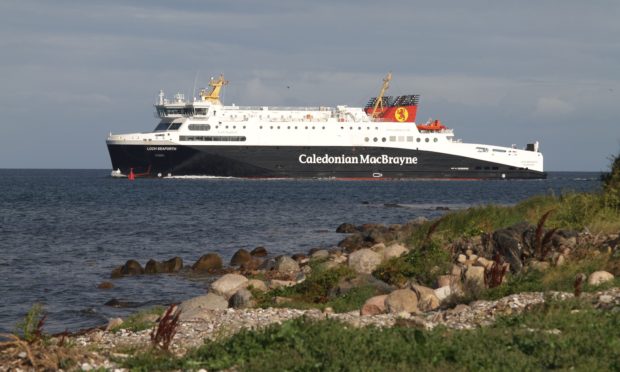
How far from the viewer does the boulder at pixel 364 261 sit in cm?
1630

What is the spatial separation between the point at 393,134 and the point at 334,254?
2207 inches

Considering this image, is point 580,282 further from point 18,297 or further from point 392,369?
point 18,297

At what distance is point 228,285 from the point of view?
1576cm

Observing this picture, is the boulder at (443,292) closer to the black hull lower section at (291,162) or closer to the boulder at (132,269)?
the boulder at (132,269)

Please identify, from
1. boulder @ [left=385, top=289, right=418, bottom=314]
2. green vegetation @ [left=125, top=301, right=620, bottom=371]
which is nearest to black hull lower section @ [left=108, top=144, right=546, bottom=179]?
boulder @ [left=385, top=289, right=418, bottom=314]

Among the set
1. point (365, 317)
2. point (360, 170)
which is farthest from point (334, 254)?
point (360, 170)

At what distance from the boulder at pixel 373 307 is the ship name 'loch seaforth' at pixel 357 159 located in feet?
209

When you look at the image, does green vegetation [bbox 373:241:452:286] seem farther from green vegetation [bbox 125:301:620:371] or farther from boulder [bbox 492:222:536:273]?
green vegetation [bbox 125:301:620:371]

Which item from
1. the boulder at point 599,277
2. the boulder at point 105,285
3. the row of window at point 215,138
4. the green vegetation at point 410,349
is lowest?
the boulder at point 105,285

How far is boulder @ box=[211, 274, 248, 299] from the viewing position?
15.6 meters

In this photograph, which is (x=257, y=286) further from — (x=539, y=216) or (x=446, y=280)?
(x=539, y=216)

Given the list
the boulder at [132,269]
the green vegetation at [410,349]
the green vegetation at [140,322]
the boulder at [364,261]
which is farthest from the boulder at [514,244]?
the boulder at [132,269]

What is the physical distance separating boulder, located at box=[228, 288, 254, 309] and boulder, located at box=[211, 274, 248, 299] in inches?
58.3

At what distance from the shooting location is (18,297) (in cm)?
1738
